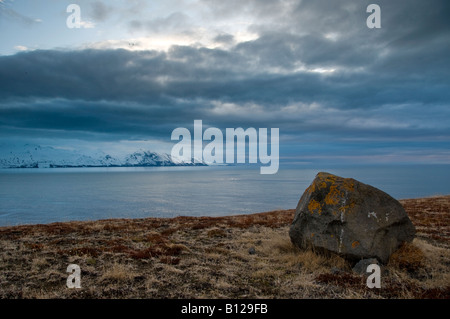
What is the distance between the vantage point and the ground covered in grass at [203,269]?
25.1ft

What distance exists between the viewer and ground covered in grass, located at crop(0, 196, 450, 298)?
7637 mm

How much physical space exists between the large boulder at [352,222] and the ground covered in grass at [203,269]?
52cm

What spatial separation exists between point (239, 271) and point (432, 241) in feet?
34.7

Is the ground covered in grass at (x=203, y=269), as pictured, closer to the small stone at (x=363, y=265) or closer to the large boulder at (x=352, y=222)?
the small stone at (x=363, y=265)

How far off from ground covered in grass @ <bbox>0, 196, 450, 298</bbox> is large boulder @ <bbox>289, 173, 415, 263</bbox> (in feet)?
1.70

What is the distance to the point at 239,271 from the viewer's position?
963cm

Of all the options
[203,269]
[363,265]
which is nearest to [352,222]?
[363,265]

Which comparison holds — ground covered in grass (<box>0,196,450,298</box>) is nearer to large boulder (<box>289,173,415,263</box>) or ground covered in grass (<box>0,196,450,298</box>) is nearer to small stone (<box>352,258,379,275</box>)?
small stone (<box>352,258,379,275</box>)

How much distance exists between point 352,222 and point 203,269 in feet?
18.6

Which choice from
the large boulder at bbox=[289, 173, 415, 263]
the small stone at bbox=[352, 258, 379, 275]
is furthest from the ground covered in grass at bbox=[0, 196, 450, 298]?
the large boulder at bbox=[289, 173, 415, 263]

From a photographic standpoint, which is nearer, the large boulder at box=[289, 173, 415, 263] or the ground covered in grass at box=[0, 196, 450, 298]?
the ground covered in grass at box=[0, 196, 450, 298]

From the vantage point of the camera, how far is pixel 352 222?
9938 mm

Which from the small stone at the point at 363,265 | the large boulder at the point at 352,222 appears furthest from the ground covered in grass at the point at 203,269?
the large boulder at the point at 352,222
